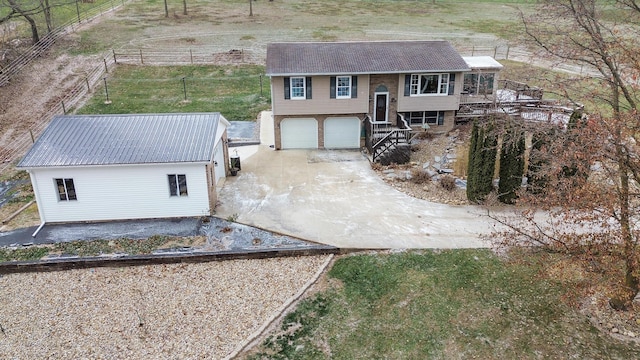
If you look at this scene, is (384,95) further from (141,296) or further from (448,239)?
(141,296)

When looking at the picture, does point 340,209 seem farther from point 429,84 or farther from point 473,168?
point 429,84

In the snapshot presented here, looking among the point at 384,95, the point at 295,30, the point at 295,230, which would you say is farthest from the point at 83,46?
the point at 295,230

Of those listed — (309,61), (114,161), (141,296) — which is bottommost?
(141,296)

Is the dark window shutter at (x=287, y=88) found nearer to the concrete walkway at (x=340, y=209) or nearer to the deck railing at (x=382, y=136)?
the concrete walkway at (x=340, y=209)

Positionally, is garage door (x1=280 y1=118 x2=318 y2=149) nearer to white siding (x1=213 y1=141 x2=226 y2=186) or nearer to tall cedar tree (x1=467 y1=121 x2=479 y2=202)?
white siding (x1=213 y1=141 x2=226 y2=186)

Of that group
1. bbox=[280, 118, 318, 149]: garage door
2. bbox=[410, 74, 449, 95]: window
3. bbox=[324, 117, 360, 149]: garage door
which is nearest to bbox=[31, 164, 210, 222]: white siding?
bbox=[280, 118, 318, 149]: garage door

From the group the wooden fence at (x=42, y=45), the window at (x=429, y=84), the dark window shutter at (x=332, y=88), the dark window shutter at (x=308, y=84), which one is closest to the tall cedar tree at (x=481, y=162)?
the window at (x=429, y=84)
